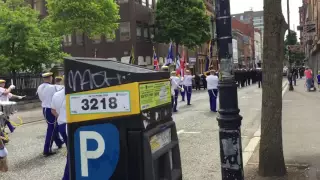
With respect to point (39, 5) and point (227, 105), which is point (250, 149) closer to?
point (227, 105)

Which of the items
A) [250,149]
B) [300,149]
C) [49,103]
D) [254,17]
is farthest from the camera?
[254,17]

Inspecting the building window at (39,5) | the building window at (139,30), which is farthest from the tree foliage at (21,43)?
the building window at (39,5)

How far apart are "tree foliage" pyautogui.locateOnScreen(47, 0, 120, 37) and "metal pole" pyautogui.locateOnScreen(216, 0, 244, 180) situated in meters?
24.9

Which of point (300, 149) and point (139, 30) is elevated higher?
point (139, 30)

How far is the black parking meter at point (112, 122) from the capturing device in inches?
138

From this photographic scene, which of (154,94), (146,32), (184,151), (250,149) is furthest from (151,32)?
(154,94)

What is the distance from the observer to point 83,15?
29.1 metres

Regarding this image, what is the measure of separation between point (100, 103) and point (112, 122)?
0.19 m

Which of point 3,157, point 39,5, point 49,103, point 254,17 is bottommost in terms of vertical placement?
point 3,157

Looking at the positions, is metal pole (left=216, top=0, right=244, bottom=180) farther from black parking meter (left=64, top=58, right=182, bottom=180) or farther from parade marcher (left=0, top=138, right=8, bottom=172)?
parade marcher (left=0, top=138, right=8, bottom=172)

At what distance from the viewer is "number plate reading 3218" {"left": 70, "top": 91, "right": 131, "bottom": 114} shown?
3525 mm

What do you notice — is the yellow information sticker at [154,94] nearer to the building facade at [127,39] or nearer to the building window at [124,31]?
the building facade at [127,39]

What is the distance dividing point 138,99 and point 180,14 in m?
40.2

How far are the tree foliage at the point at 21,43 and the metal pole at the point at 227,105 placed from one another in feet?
71.4
